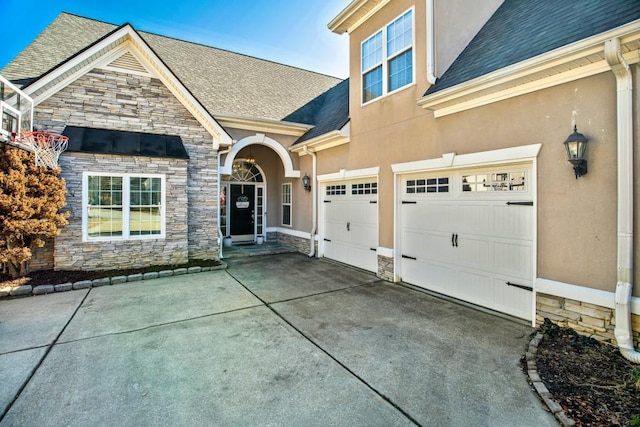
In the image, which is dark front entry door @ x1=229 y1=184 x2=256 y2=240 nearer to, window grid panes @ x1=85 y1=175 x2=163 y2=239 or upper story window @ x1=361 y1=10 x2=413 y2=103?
window grid panes @ x1=85 y1=175 x2=163 y2=239

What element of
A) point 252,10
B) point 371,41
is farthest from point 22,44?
point 371,41

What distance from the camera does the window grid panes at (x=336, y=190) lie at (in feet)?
30.9

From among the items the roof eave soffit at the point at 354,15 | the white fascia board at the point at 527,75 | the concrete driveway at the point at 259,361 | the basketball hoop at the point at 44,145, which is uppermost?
the roof eave soffit at the point at 354,15

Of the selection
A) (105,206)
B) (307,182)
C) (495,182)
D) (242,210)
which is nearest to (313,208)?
(307,182)

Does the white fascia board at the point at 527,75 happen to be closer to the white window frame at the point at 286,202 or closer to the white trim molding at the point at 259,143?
the white trim molding at the point at 259,143

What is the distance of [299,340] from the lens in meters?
4.36

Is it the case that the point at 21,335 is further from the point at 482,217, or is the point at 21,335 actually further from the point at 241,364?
the point at 482,217

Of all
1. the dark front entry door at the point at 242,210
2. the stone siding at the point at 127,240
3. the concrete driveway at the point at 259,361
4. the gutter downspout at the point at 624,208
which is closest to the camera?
the concrete driveway at the point at 259,361

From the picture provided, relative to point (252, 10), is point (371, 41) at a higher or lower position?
lower

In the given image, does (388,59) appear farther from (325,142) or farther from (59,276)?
(59,276)

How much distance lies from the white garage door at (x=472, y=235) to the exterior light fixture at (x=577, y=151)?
2.56ft

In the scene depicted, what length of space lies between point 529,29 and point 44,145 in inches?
389

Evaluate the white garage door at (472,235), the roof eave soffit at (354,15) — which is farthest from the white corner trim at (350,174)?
the roof eave soffit at (354,15)

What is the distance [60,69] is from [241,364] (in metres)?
7.96
